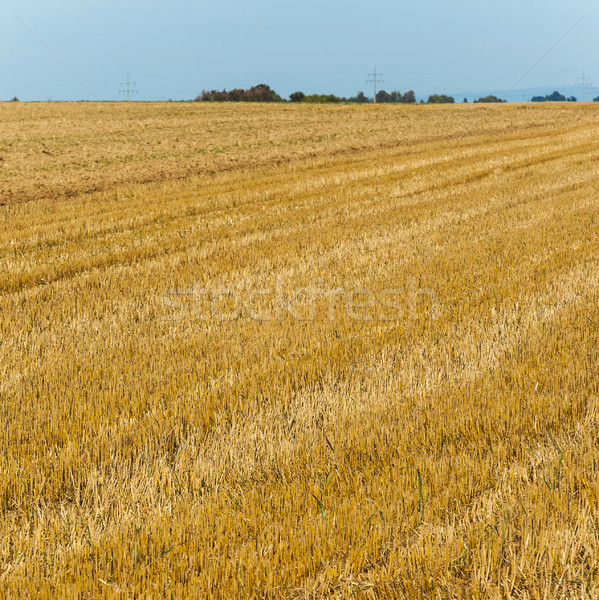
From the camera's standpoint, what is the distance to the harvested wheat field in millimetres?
2973

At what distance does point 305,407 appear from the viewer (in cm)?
464

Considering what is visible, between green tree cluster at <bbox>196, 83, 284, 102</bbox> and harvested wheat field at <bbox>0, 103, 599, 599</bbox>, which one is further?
green tree cluster at <bbox>196, 83, 284, 102</bbox>

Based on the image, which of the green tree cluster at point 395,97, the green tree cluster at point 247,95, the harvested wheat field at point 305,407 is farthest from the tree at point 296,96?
the harvested wheat field at point 305,407

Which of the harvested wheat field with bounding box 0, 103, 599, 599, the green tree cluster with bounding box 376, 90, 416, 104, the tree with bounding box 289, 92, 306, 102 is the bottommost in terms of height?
the harvested wheat field with bounding box 0, 103, 599, 599

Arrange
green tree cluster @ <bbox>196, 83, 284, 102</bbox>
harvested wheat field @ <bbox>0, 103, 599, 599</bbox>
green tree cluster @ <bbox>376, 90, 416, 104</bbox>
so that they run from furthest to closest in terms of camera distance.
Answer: green tree cluster @ <bbox>376, 90, 416, 104</bbox>, green tree cluster @ <bbox>196, 83, 284, 102</bbox>, harvested wheat field @ <bbox>0, 103, 599, 599</bbox>

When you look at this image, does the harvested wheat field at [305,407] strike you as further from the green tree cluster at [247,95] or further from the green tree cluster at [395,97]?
the green tree cluster at [395,97]

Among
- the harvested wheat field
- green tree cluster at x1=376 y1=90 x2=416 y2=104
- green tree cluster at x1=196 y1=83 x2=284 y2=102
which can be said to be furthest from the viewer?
green tree cluster at x1=376 y1=90 x2=416 y2=104

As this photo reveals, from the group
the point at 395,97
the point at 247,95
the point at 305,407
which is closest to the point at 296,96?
the point at 247,95

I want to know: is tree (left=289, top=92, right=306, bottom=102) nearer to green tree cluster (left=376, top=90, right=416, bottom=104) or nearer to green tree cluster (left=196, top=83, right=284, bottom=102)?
green tree cluster (left=196, top=83, right=284, bottom=102)

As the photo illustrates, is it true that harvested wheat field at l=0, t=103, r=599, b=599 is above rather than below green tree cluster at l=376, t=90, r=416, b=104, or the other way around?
below

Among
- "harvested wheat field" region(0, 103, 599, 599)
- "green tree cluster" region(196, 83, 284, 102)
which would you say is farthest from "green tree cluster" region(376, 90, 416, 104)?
"harvested wheat field" region(0, 103, 599, 599)

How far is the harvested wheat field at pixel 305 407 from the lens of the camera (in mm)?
2973

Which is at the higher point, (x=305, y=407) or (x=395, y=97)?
(x=395, y=97)

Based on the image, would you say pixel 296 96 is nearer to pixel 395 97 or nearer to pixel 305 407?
pixel 395 97
